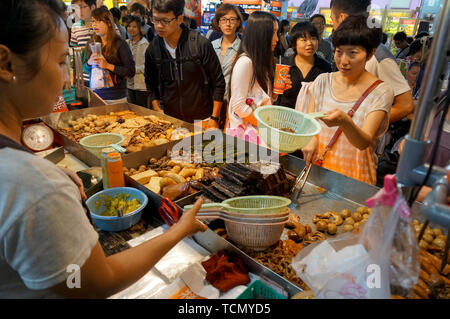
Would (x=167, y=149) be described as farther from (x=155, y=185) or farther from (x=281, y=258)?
(x=281, y=258)

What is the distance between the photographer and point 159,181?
6.90 feet

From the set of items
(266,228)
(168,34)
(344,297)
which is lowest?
(266,228)

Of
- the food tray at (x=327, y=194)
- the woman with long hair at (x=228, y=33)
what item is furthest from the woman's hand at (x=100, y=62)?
the food tray at (x=327, y=194)

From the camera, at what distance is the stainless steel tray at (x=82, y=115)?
2523 mm

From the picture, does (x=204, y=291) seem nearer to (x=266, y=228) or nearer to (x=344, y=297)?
(x=266, y=228)

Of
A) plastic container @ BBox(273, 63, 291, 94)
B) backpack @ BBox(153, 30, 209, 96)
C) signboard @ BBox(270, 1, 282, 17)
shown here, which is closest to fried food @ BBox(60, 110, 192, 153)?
backpack @ BBox(153, 30, 209, 96)

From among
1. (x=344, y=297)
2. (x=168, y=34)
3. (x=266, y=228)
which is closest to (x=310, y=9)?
(x=168, y=34)

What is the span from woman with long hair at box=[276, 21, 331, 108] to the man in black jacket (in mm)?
918

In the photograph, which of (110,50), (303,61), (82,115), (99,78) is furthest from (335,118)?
(110,50)

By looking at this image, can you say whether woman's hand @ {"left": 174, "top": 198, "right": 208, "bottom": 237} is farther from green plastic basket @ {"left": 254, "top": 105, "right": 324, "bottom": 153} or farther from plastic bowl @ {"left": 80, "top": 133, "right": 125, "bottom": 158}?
plastic bowl @ {"left": 80, "top": 133, "right": 125, "bottom": 158}

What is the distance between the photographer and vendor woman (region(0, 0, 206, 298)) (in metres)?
0.71

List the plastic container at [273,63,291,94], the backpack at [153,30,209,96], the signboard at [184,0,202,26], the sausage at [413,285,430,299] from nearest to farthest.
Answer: the sausage at [413,285,430,299] < the plastic container at [273,63,291,94] < the backpack at [153,30,209,96] < the signboard at [184,0,202,26]

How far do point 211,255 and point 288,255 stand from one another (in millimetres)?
399

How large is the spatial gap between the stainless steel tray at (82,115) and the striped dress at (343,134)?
1.35m
